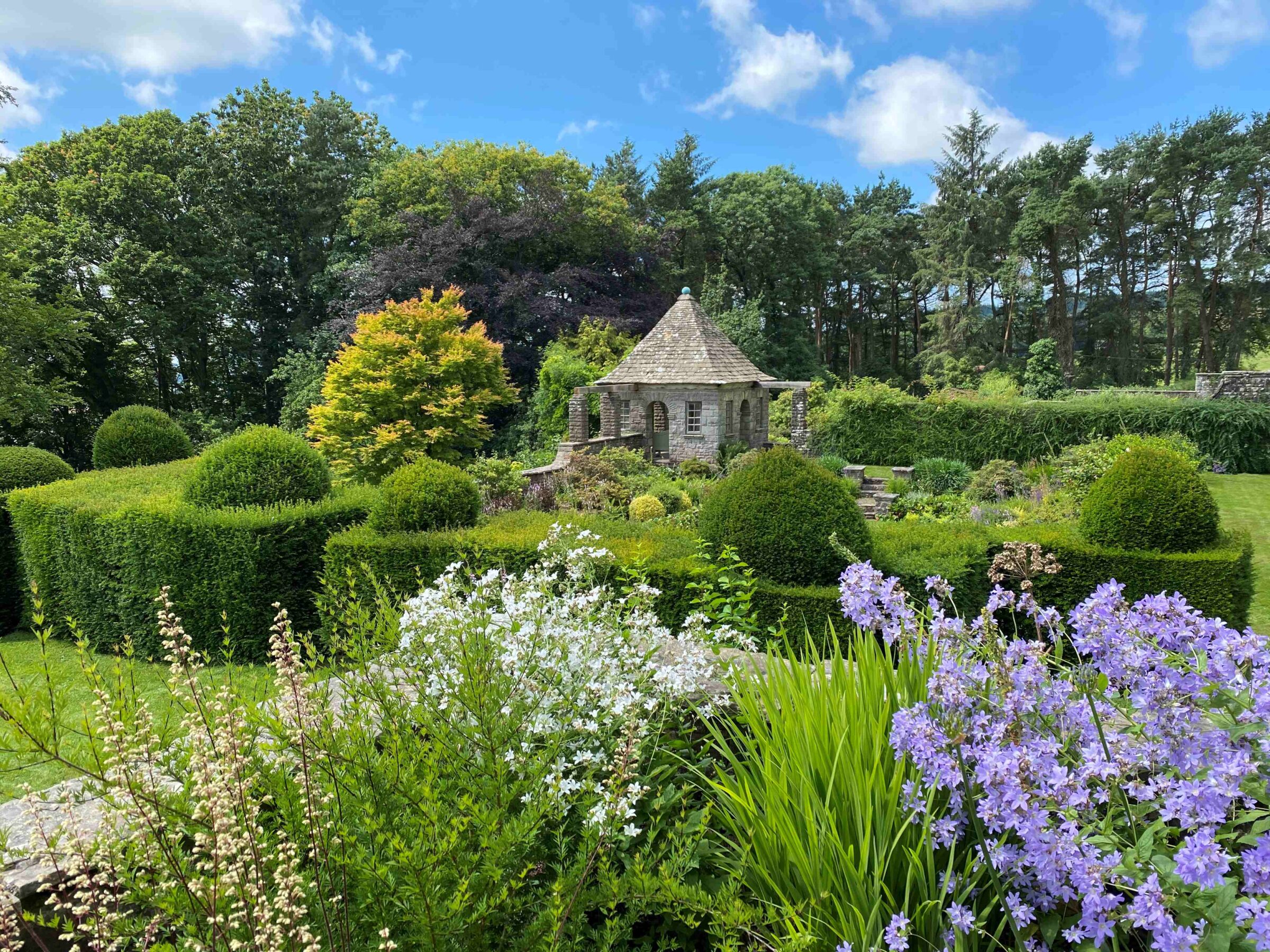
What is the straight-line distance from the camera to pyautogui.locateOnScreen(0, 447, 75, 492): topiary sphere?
1048 cm

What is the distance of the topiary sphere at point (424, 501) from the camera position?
25.3ft

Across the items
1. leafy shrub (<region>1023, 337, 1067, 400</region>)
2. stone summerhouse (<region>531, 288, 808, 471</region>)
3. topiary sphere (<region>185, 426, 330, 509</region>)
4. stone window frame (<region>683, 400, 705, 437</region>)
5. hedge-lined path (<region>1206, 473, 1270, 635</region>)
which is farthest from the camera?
leafy shrub (<region>1023, 337, 1067, 400</region>)

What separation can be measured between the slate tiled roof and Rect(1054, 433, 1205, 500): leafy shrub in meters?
6.77

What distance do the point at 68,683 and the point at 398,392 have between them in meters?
13.4

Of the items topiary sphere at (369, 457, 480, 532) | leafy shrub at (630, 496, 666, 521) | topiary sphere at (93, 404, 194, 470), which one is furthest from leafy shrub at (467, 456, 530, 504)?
topiary sphere at (93, 404, 194, 470)

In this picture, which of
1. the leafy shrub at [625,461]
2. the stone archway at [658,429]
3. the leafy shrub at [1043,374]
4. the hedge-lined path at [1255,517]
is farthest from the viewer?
the leafy shrub at [1043,374]

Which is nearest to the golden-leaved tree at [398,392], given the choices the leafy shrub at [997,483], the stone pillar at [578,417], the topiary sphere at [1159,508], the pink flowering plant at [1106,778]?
the stone pillar at [578,417]

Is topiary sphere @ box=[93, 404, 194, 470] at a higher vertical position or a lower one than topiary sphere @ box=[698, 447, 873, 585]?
higher

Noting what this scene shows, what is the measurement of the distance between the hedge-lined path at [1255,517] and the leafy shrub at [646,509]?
24.4 feet

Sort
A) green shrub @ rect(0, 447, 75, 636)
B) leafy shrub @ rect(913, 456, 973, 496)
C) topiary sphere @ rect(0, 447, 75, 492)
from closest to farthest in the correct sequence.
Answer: green shrub @ rect(0, 447, 75, 636)
topiary sphere @ rect(0, 447, 75, 492)
leafy shrub @ rect(913, 456, 973, 496)

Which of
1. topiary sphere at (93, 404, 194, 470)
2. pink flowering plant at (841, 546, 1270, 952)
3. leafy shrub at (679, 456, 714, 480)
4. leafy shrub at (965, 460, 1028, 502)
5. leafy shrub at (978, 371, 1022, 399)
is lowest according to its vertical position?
leafy shrub at (965, 460, 1028, 502)

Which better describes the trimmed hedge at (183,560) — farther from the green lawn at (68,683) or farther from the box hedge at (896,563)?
the box hedge at (896,563)

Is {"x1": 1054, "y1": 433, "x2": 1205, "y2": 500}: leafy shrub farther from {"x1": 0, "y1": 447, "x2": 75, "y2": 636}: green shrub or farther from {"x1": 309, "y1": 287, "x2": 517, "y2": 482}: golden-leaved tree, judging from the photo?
{"x1": 0, "y1": 447, "x2": 75, "y2": 636}: green shrub

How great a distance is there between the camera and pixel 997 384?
88.8 feet
